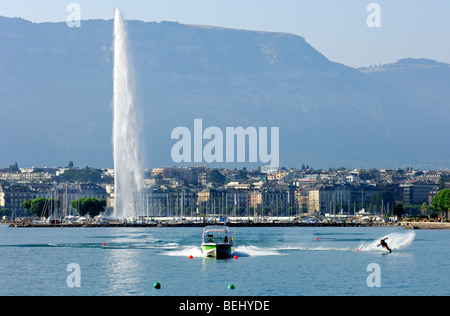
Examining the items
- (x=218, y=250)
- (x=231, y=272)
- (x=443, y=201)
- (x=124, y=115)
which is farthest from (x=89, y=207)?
(x=231, y=272)

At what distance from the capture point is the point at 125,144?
114125 millimetres

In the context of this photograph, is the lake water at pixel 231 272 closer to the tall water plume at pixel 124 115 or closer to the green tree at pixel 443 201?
the tall water plume at pixel 124 115

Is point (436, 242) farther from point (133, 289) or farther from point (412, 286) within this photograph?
point (133, 289)

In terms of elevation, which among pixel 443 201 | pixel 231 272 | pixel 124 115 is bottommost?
pixel 231 272

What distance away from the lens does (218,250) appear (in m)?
57.3

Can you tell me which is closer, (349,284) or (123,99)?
(349,284)

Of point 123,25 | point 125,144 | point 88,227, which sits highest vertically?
point 123,25

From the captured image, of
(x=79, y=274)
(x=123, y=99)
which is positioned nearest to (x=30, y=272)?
(x=79, y=274)

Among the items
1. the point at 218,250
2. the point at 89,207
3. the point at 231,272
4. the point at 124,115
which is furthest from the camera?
the point at 89,207

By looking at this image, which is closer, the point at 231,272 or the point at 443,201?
the point at 231,272

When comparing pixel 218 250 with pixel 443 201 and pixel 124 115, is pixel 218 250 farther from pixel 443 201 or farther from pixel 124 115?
pixel 443 201

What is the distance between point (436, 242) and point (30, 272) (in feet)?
138
